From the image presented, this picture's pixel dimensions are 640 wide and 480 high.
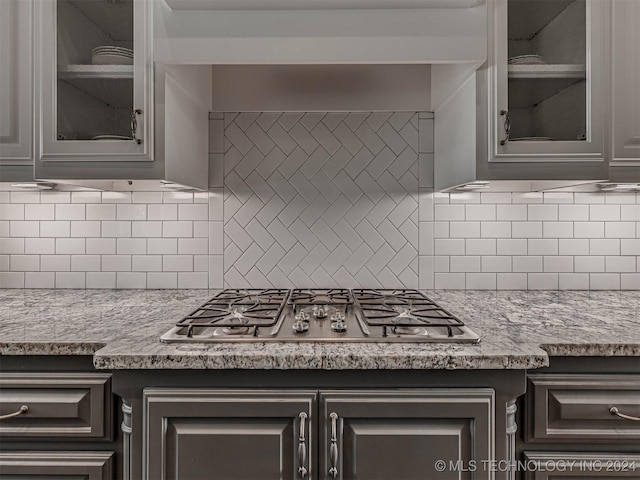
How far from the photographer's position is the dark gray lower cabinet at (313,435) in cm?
103

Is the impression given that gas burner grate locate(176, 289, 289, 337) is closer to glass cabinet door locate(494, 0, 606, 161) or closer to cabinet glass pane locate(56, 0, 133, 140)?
cabinet glass pane locate(56, 0, 133, 140)

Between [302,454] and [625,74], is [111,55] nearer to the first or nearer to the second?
[302,454]

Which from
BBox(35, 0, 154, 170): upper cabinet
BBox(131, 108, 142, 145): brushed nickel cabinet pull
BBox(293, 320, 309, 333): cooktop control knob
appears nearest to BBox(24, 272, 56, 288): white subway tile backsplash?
BBox(35, 0, 154, 170): upper cabinet

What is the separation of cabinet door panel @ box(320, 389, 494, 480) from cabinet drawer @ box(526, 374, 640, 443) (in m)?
0.15

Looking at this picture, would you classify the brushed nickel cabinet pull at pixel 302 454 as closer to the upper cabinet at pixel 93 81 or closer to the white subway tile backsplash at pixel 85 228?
the upper cabinet at pixel 93 81

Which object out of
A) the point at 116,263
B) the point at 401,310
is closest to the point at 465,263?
the point at 401,310

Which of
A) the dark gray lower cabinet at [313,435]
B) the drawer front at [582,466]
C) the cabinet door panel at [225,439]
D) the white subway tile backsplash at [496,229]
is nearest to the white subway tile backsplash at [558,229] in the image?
the white subway tile backsplash at [496,229]

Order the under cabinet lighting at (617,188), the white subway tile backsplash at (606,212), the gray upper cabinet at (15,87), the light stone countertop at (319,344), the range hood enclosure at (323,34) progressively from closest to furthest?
the light stone countertop at (319,344) < the range hood enclosure at (323,34) < the gray upper cabinet at (15,87) < the under cabinet lighting at (617,188) < the white subway tile backsplash at (606,212)

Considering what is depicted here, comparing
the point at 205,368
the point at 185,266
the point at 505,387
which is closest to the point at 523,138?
the point at 505,387

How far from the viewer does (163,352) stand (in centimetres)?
102

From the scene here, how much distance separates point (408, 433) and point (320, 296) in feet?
2.34

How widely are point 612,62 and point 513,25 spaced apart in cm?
38

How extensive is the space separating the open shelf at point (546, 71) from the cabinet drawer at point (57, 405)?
4.94 feet

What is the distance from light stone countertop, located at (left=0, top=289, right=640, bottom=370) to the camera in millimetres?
1009
